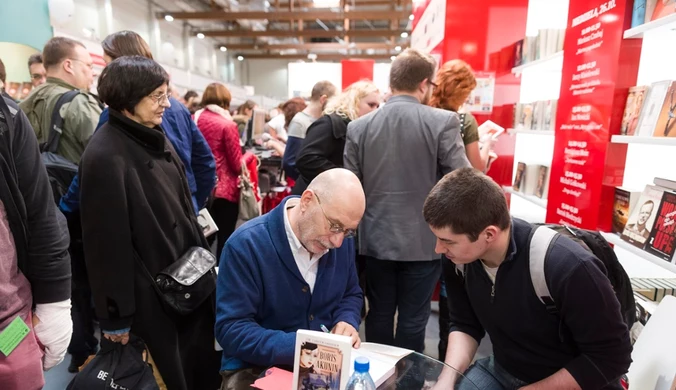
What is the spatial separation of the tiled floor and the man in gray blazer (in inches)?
29.3

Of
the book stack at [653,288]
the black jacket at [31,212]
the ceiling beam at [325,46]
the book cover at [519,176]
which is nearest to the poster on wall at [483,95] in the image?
the book cover at [519,176]

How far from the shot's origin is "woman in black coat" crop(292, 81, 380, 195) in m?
2.53

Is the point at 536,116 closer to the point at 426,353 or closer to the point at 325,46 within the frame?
the point at 426,353

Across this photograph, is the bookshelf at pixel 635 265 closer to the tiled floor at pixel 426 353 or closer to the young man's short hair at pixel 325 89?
the tiled floor at pixel 426 353

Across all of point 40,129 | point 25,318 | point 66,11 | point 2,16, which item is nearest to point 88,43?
point 66,11

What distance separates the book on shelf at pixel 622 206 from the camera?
2104 mm

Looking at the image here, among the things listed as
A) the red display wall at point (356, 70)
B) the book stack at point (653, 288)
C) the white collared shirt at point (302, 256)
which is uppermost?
the red display wall at point (356, 70)

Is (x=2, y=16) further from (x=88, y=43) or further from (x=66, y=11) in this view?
(x=88, y=43)

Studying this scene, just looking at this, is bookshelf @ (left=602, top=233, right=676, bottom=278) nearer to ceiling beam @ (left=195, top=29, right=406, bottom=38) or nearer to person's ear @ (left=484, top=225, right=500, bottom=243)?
person's ear @ (left=484, top=225, right=500, bottom=243)

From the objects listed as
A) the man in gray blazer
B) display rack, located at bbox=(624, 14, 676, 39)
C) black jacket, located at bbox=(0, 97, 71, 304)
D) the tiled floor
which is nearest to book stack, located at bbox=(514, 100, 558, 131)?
display rack, located at bbox=(624, 14, 676, 39)

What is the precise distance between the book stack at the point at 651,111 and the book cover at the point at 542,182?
2.99 feet

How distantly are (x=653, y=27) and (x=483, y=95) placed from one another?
186 centimetres

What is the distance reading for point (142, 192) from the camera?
5.56 feet

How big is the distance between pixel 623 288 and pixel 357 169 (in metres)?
1.32
